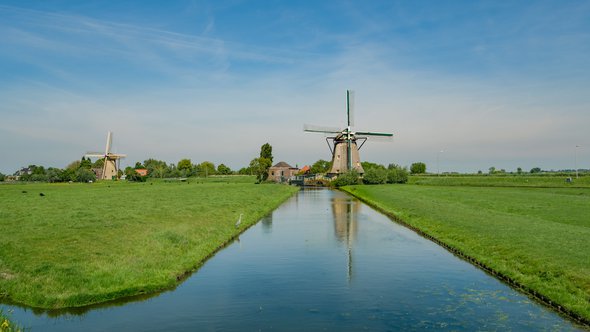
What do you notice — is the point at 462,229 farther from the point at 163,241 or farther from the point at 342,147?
the point at 342,147

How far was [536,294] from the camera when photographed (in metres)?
15.0

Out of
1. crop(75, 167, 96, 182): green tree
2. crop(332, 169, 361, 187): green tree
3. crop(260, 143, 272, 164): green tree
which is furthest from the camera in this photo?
crop(260, 143, 272, 164): green tree

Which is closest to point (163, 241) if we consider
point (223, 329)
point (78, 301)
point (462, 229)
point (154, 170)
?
point (78, 301)

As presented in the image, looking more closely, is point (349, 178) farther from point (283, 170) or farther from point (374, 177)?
point (283, 170)

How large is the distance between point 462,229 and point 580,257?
10.5 metres

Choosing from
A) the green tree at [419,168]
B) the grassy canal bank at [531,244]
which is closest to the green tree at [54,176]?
the grassy canal bank at [531,244]

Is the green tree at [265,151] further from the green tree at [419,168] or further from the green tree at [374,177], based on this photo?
the green tree at [419,168]

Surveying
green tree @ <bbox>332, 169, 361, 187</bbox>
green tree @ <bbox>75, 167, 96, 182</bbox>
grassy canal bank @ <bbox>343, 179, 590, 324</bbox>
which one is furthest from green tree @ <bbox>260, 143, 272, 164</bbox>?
grassy canal bank @ <bbox>343, 179, 590, 324</bbox>

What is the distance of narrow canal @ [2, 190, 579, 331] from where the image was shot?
41.1ft

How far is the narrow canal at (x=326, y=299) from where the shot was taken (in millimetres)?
12523

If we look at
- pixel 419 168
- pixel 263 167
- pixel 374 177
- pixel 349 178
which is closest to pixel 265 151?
pixel 263 167

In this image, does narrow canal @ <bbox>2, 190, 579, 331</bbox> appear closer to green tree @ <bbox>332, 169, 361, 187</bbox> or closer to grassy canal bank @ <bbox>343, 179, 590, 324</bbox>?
grassy canal bank @ <bbox>343, 179, 590, 324</bbox>

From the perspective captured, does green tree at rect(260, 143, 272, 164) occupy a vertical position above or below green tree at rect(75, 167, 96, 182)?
above

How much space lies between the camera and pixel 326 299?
15.0 m
